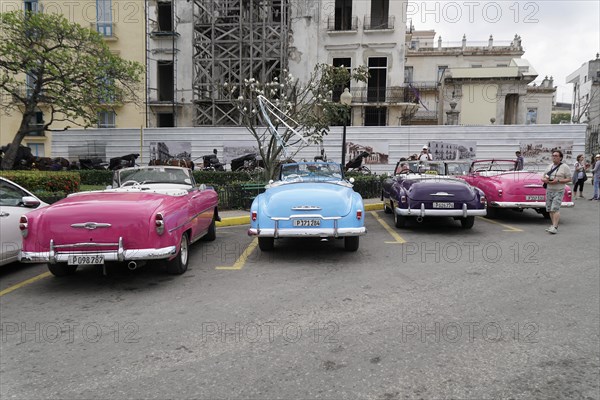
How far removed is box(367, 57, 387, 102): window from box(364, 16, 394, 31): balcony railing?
1859mm

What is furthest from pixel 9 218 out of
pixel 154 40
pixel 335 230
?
pixel 154 40

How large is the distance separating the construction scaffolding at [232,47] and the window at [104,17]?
248 inches

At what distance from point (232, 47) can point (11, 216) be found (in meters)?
22.8

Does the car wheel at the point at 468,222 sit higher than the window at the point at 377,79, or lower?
lower

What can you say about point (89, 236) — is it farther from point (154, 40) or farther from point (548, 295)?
point (154, 40)

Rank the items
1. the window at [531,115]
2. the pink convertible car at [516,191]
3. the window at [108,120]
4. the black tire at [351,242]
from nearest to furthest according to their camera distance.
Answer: the black tire at [351,242] → the pink convertible car at [516,191] → the window at [108,120] → the window at [531,115]

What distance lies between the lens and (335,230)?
6.34 m

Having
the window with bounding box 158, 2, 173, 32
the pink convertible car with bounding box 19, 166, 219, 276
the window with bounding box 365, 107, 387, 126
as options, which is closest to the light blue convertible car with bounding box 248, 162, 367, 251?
the pink convertible car with bounding box 19, 166, 219, 276

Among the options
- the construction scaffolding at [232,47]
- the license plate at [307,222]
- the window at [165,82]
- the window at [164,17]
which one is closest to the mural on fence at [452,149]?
the construction scaffolding at [232,47]

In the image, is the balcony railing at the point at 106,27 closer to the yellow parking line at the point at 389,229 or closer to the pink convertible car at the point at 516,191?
the yellow parking line at the point at 389,229

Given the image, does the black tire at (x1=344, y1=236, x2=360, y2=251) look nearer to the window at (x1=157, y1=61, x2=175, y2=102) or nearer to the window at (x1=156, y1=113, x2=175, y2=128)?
the window at (x1=156, y1=113, x2=175, y2=128)

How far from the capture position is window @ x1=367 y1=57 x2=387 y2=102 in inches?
1081

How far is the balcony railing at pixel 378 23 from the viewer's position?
26750 mm

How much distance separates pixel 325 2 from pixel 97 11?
15660 millimetres
